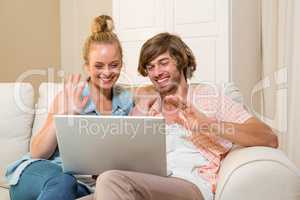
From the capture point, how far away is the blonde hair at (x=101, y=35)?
1.71 meters

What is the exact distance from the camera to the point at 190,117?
152 cm

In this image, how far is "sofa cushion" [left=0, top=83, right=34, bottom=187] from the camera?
6.14 feet

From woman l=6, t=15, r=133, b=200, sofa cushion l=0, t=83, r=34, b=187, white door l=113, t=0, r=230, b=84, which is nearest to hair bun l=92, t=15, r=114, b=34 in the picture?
woman l=6, t=15, r=133, b=200

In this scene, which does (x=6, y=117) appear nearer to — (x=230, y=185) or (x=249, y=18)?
(x=230, y=185)

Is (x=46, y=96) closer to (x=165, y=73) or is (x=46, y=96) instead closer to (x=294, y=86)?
(x=165, y=73)

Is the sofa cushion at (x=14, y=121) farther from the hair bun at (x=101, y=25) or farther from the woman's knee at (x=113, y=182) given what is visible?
the woman's knee at (x=113, y=182)

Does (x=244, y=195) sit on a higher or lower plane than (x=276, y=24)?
lower

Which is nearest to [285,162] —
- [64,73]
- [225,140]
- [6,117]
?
[225,140]

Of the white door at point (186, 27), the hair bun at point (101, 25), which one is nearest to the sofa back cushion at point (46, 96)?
the hair bun at point (101, 25)

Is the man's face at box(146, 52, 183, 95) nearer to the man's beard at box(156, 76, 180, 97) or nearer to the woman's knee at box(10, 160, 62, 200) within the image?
the man's beard at box(156, 76, 180, 97)

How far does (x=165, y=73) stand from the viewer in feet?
5.50

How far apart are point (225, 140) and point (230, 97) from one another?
0.19m

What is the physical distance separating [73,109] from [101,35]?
13.6 inches

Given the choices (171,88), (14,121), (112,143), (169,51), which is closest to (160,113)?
(171,88)
